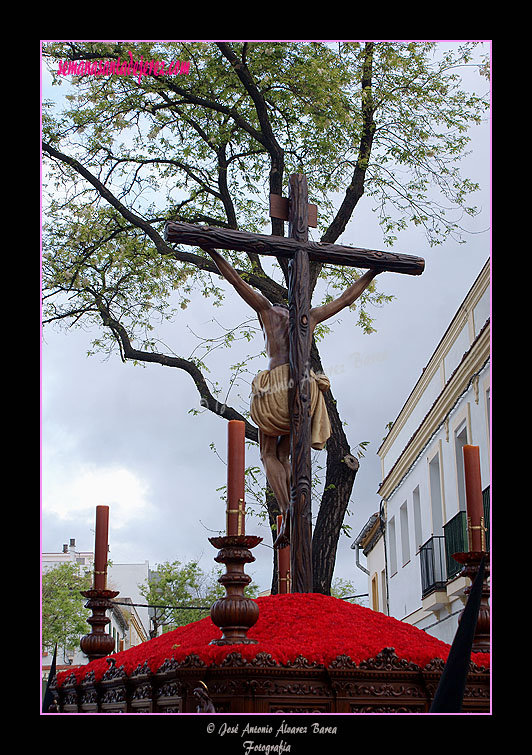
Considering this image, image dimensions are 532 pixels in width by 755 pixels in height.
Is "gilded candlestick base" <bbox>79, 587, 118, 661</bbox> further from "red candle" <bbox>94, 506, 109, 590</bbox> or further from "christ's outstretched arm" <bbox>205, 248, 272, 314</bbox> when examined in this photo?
"christ's outstretched arm" <bbox>205, 248, 272, 314</bbox>

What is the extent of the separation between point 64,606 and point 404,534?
1373cm

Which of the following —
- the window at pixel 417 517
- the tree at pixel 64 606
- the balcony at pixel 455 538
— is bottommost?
the tree at pixel 64 606

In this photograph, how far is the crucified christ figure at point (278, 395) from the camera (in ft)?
14.5

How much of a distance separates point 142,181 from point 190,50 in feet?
6.90

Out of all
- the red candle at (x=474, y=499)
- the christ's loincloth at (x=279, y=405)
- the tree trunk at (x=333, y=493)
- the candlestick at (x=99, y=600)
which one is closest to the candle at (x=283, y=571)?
the christ's loincloth at (x=279, y=405)

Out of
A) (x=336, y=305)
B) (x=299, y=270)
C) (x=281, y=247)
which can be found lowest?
(x=336, y=305)

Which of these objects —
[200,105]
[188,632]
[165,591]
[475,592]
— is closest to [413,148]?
[200,105]

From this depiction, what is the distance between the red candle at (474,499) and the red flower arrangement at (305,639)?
20.5 inches

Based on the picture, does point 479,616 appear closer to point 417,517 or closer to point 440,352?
point 440,352

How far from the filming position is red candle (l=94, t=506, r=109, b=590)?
4438mm

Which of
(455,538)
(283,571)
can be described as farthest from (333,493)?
(455,538)

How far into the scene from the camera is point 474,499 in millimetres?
3744

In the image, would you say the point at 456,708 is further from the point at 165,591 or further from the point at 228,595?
the point at 165,591

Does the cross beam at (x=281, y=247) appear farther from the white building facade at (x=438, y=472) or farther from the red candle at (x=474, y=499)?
the white building facade at (x=438, y=472)
